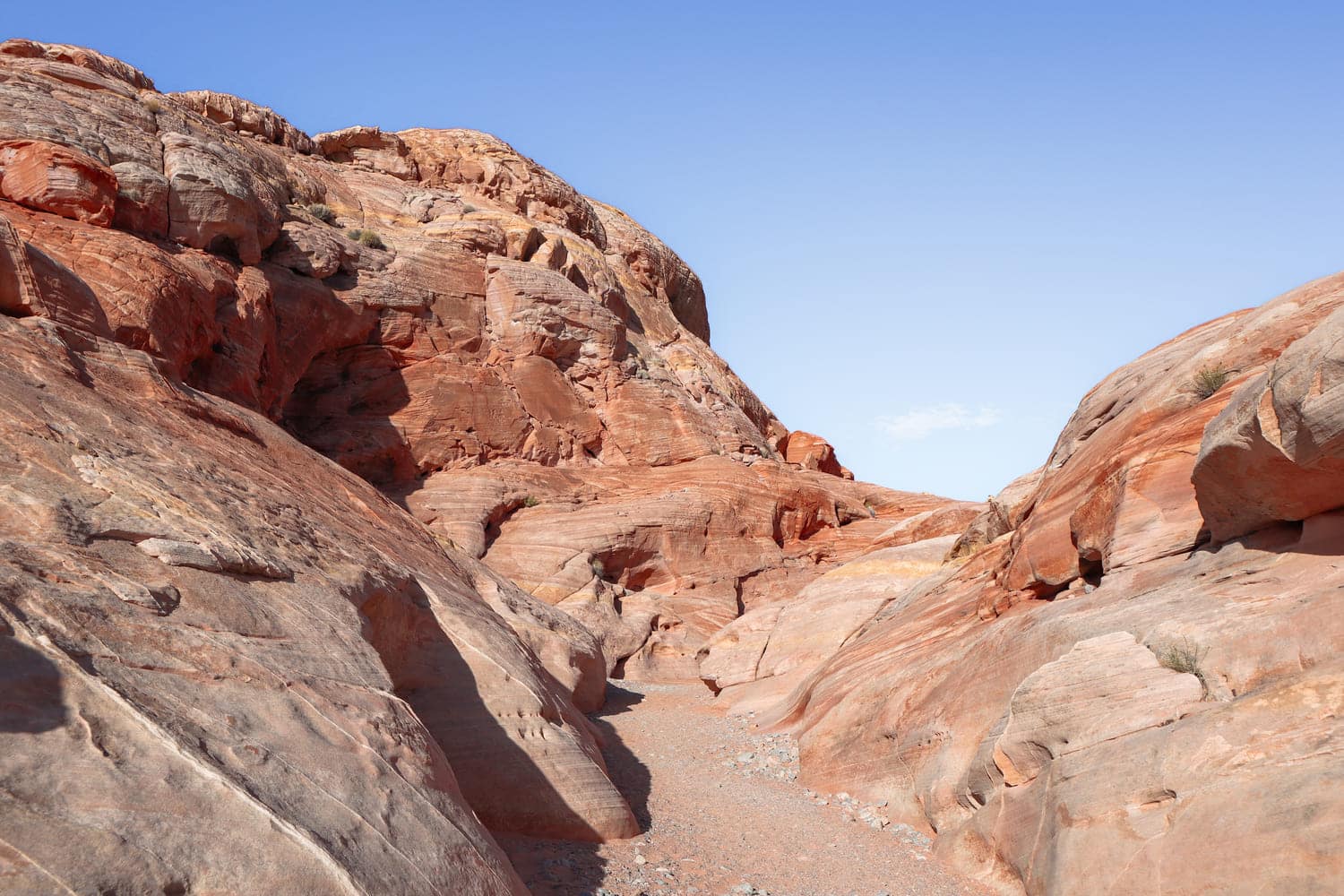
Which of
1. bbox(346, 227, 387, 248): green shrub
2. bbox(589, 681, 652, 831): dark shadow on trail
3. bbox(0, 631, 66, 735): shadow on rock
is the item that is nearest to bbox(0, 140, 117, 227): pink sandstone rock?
bbox(346, 227, 387, 248): green shrub

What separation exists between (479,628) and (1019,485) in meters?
9.87

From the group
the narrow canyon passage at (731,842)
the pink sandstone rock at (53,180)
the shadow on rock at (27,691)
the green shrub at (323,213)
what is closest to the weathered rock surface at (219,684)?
the shadow on rock at (27,691)

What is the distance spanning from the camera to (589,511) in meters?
26.3

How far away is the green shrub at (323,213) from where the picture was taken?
29.9m

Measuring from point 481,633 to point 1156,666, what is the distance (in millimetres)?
6567

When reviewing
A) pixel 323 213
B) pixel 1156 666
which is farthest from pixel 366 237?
pixel 1156 666

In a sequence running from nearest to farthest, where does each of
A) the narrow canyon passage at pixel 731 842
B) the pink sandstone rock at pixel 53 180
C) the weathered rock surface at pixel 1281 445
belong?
1. the weathered rock surface at pixel 1281 445
2. the narrow canyon passage at pixel 731 842
3. the pink sandstone rock at pixel 53 180

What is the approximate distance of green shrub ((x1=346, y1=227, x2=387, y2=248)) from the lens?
98.5 feet

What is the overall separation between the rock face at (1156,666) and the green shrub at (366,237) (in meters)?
22.6

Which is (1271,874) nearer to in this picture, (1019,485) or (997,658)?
(997,658)

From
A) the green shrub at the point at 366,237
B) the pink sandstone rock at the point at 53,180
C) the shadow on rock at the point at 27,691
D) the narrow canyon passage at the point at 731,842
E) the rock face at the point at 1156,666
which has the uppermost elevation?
the green shrub at the point at 366,237

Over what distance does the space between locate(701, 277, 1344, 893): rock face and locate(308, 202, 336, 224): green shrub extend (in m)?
23.7

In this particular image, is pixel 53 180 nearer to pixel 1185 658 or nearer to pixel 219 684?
pixel 219 684

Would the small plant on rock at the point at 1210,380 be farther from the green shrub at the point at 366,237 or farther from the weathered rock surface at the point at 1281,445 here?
the green shrub at the point at 366,237
